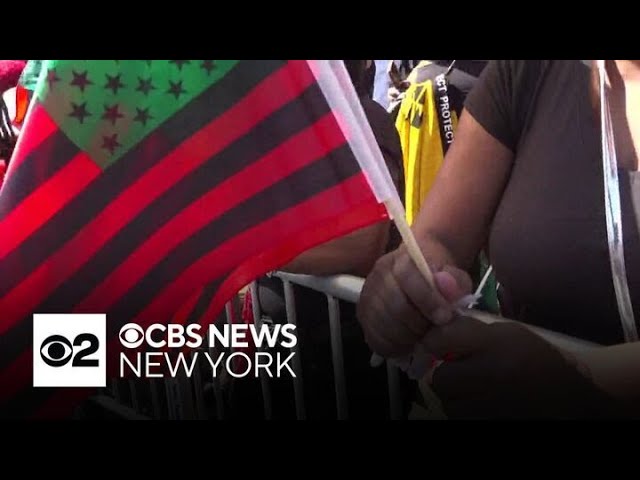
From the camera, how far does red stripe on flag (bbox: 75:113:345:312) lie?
929 millimetres

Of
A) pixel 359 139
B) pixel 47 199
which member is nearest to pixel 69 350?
pixel 47 199

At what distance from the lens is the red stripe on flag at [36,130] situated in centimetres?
91

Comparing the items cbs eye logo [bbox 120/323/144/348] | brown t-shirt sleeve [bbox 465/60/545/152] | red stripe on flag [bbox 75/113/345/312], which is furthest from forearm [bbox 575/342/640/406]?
cbs eye logo [bbox 120/323/144/348]

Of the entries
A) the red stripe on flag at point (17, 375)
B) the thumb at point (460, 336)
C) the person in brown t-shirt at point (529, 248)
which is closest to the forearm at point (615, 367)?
the person in brown t-shirt at point (529, 248)

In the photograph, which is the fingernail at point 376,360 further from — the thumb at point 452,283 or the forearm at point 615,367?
the forearm at point 615,367

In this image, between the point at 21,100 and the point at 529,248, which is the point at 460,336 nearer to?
the point at 529,248

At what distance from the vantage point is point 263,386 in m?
1.20

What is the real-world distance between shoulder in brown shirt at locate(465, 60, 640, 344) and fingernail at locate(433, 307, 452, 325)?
0.09m

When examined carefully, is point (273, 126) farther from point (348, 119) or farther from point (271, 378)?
point (271, 378)

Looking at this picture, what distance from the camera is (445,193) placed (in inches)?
39.6

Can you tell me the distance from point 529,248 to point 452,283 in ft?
0.35

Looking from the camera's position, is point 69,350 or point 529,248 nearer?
point 529,248

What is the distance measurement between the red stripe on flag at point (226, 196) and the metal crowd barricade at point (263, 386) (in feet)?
0.63
